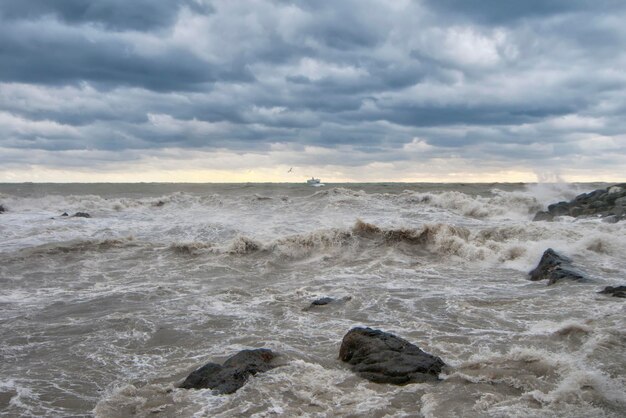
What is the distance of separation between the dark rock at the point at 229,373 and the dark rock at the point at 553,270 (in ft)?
25.7

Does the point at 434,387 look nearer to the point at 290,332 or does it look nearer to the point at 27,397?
the point at 290,332

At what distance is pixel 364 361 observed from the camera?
657 cm

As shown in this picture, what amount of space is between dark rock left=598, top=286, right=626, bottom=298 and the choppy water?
0.22 meters

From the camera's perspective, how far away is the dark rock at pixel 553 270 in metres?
11.7

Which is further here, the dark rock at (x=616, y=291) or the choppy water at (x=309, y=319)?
the dark rock at (x=616, y=291)

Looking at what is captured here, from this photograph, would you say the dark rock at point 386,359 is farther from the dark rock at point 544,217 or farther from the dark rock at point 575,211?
the dark rock at point 575,211

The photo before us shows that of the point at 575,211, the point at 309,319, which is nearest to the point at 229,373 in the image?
the point at 309,319

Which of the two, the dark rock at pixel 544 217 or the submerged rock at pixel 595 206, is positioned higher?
the submerged rock at pixel 595 206

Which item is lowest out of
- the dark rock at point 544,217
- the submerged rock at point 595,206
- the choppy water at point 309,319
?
the choppy water at point 309,319

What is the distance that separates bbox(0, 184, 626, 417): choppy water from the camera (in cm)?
570

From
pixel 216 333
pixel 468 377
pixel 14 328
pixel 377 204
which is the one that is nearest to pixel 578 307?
pixel 468 377

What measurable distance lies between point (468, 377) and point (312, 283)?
22.0ft

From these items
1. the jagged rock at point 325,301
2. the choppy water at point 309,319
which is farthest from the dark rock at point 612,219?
the jagged rock at point 325,301

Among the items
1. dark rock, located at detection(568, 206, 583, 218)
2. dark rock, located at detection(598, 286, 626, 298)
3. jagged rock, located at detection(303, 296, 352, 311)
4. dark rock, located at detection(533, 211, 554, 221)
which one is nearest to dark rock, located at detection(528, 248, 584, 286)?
dark rock, located at detection(598, 286, 626, 298)
